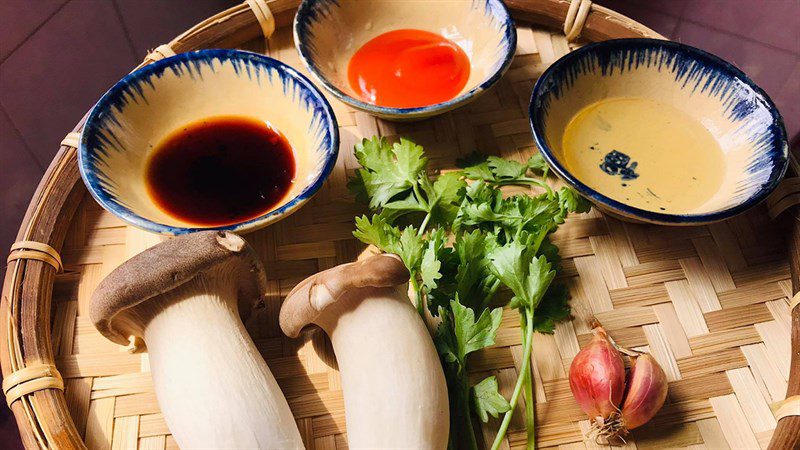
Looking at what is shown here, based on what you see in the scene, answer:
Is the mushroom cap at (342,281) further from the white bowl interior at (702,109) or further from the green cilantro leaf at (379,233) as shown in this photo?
the white bowl interior at (702,109)

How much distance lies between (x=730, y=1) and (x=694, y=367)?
9.89 feet

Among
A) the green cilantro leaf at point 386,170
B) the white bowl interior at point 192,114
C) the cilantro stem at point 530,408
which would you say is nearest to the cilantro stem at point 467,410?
the cilantro stem at point 530,408

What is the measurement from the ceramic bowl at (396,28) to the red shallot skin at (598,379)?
2.46ft

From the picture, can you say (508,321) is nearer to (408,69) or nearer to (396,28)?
(408,69)

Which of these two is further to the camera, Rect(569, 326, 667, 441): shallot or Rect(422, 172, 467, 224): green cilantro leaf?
Rect(422, 172, 467, 224): green cilantro leaf

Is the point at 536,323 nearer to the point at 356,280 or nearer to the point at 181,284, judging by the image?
the point at 356,280

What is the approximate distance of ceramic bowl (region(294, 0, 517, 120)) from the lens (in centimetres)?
190

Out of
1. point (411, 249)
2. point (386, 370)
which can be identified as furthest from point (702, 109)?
point (386, 370)

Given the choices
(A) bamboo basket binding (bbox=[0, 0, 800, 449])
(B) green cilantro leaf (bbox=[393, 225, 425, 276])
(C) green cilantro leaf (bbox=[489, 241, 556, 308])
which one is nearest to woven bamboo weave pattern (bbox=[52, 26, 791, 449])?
(A) bamboo basket binding (bbox=[0, 0, 800, 449])

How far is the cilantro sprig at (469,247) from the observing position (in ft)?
4.92

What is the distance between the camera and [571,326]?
1.68 meters

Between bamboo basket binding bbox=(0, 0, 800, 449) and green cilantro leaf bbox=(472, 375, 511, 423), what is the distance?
0.05 m

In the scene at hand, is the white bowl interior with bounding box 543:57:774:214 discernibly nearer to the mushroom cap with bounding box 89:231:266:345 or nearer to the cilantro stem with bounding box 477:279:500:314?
the cilantro stem with bounding box 477:279:500:314

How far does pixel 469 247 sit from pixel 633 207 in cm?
42
